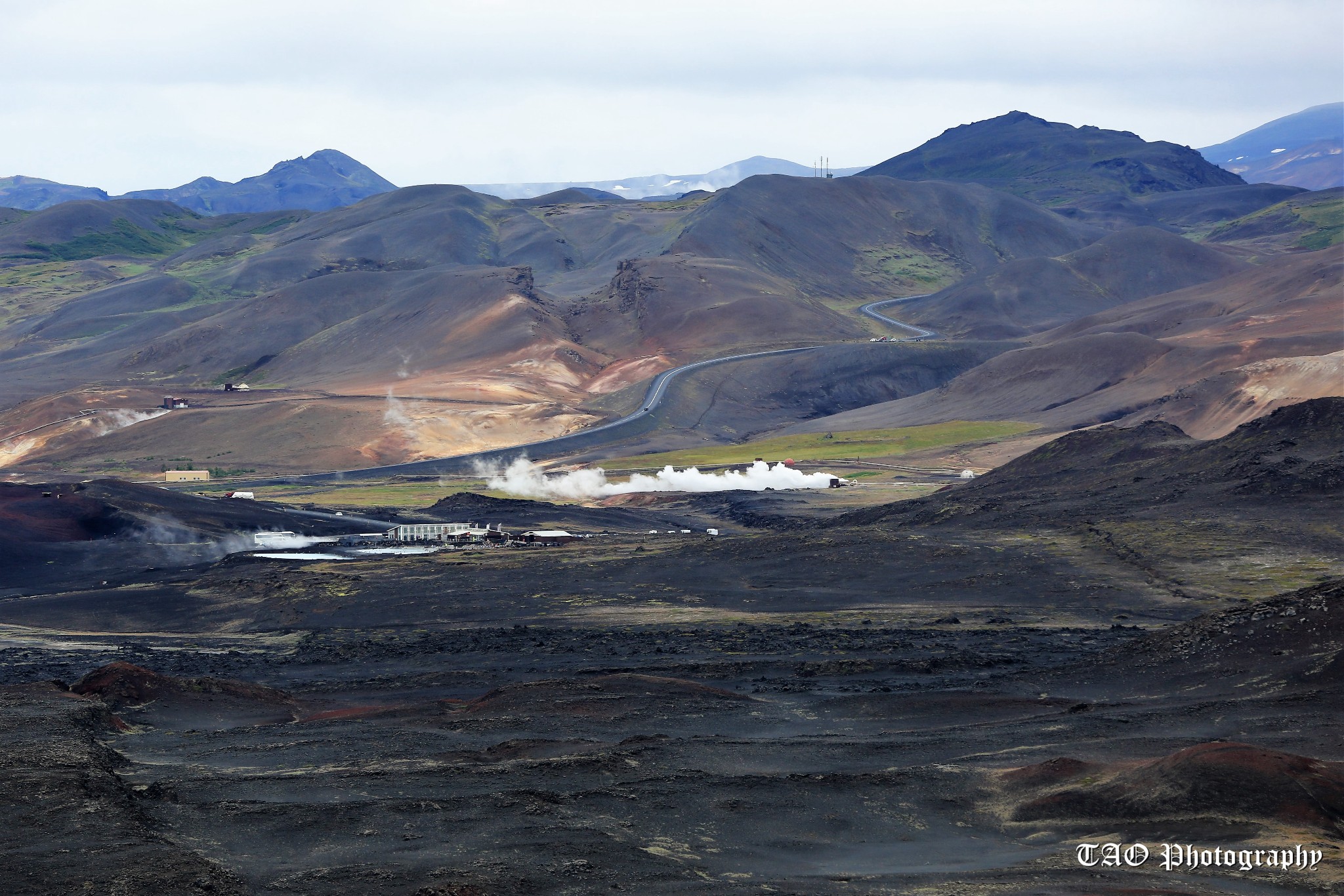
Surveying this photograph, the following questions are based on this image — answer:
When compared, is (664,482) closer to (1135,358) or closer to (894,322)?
(1135,358)

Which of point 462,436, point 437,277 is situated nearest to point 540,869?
point 462,436

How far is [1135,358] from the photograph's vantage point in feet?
433

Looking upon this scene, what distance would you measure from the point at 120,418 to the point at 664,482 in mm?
62703

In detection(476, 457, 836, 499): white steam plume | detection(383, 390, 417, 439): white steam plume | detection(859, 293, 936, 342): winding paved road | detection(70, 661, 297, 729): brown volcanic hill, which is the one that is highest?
detection(859, 293, 936, 342): winding paved road

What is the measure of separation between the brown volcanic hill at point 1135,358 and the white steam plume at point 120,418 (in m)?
62.0

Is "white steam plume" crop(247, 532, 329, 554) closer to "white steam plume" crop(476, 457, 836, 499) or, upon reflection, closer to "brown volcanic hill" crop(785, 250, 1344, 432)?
"white steam plume" crop(476, 457, 836, 499)

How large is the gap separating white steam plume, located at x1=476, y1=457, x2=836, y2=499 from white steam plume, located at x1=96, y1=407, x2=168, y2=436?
149 ft

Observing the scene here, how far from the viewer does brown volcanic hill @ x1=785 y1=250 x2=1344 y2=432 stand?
396 ft

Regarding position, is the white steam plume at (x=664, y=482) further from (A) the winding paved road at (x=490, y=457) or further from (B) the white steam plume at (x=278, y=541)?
(B) the white steam plume at (x=278, y=541)

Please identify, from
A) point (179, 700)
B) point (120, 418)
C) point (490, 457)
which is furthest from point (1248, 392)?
point (120, 418)

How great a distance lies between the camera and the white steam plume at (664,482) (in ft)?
325

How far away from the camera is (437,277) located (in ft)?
606

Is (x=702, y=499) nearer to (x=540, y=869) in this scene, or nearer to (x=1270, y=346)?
(x=1270, y=346)

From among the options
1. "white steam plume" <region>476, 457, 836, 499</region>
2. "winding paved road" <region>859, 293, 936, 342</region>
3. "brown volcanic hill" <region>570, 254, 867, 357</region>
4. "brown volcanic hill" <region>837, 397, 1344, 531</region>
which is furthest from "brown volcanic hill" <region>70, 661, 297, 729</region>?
"winding paved road" <region>859, 293, 936, 342</region>
